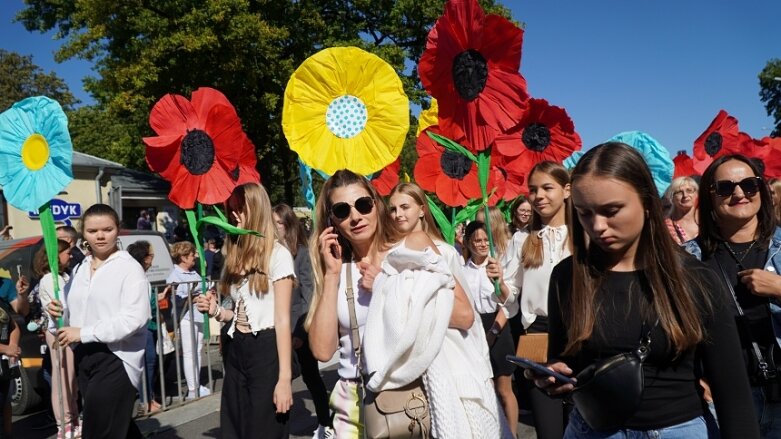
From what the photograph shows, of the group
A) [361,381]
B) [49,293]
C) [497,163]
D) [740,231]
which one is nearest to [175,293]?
[49,293]

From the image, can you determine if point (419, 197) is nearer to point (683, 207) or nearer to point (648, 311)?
point (683, 207)

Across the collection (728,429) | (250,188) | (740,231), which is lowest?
(728,429)

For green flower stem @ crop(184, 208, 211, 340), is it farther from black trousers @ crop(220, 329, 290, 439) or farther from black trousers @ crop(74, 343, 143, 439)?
black trousers @ crop(74, 343, 143, 439)

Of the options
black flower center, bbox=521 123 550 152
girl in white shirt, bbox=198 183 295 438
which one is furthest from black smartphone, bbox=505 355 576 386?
black flower center, bbox=521 123 550 152

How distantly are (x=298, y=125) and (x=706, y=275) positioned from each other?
2.40m

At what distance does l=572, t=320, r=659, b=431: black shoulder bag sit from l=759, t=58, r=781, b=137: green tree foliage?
171ft

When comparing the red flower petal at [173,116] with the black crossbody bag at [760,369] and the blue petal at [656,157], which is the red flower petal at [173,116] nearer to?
the black crossbody bag at [760,369]

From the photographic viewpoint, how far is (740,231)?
2.64 meters

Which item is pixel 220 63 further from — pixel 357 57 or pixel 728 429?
pixel 728 429

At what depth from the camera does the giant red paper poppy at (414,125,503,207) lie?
18.3 feet

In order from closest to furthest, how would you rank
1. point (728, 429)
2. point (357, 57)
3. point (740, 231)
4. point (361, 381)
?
1. point (728, 429)
2. point (361, 381)
3. point (740, 231)
4. point (357, 57)

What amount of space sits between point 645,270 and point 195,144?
2898mm

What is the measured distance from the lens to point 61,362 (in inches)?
166

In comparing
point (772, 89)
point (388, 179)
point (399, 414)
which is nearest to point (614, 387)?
point (399, 414)
